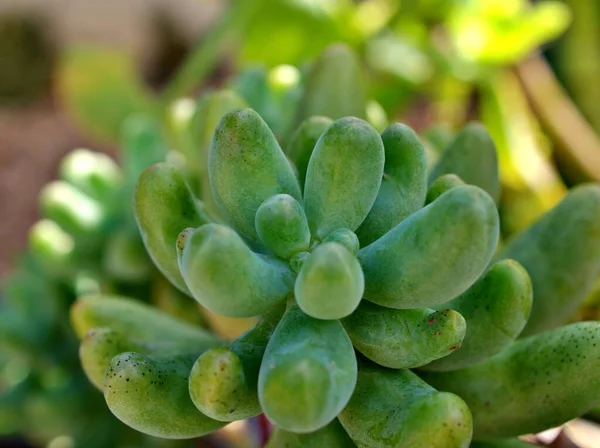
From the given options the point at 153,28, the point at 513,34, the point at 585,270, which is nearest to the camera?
the point at 585,270

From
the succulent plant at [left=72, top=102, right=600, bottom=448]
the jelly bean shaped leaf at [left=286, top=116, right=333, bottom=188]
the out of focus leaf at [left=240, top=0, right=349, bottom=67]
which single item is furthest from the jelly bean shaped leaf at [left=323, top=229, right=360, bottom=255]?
the out of focus leaf at [left=240, top=0, right=349, bottom=67]

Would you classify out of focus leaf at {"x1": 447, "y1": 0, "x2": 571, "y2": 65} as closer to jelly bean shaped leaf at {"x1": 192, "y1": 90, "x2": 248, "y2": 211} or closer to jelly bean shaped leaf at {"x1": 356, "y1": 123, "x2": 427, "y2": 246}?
jelly bean shaped leaf at {"x1": 192, "y1": 90, "x2": 248, "y2": 211}

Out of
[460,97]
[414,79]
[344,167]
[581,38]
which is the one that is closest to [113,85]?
[414,79]

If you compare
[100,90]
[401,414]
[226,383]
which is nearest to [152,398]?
[226,383]

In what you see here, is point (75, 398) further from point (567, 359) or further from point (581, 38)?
point (581, 38)

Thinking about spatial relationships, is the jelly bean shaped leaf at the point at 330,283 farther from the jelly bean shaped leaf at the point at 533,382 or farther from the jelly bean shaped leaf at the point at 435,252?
the jelly bean shaped leaf at the point at 533,382
